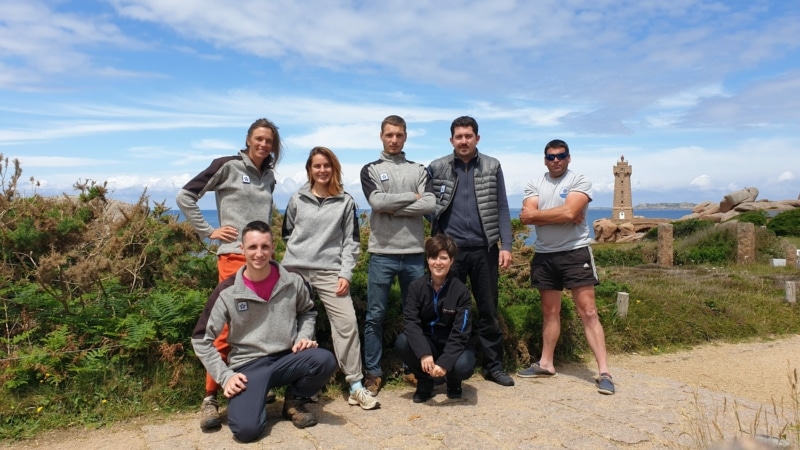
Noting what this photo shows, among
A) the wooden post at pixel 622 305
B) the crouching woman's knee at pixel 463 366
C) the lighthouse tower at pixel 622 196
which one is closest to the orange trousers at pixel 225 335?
the crouching woman's knee at pixel 463 366

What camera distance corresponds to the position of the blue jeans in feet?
15.4

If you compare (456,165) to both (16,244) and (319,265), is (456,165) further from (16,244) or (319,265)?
(16,244)

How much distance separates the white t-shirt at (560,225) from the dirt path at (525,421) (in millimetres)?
1251

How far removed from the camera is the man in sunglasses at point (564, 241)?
16.0 ft

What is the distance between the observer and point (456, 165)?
504cm

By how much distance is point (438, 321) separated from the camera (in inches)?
182

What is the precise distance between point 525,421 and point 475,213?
1726 millimetres

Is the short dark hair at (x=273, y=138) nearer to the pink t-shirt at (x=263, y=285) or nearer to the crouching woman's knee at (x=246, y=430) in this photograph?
the pink t-shirt at (x=263, y=285)

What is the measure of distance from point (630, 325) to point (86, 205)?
253 inches

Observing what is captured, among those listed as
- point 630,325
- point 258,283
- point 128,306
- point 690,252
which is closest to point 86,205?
point 128,306

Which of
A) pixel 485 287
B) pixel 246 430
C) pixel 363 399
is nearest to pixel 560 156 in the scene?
pixel 485 287

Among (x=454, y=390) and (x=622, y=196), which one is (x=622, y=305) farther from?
(x=622, y=196)

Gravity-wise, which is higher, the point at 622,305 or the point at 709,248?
the point at 622,305

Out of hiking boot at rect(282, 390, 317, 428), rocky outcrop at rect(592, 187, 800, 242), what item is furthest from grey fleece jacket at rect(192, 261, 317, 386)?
rocky outcrop at rect(592, 187, 800, 242)
